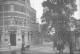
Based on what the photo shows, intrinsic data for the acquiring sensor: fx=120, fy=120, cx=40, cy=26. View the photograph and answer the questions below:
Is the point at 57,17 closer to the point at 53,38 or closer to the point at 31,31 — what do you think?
the point at 53,38

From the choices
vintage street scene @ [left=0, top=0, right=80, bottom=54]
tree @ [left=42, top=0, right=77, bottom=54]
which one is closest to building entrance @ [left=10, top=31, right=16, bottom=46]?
vintage street scene @ [left=0, top=0, right=80, bottom=54]

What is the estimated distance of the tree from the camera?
628 inches

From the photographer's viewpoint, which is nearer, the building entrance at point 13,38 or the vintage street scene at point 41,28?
the vintage street scene at point 41,28

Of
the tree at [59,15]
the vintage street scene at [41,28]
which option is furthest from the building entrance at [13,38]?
the tree at [59,15]

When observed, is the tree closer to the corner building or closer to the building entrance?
the corner building

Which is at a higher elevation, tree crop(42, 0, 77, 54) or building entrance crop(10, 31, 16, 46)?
tree crop(42, 0, 77, 54)

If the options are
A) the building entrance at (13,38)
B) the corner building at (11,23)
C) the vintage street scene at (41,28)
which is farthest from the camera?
the building entrance at (13,38)

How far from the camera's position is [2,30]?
3106cm

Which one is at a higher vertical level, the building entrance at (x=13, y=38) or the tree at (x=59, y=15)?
the tree at (x=59, y=15)

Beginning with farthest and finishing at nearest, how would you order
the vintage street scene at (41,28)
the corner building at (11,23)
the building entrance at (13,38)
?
1. the building entrance at (13,38)
2. the corner building at (11,23)
3. the vintage street scene at (41,28)

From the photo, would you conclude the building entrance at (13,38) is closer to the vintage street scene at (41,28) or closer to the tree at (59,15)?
the vintage street scene at (41,28)

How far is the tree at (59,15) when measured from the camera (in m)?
16.0

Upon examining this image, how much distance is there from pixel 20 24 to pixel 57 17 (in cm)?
1686

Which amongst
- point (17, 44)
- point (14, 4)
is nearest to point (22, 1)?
point (14, 4)
